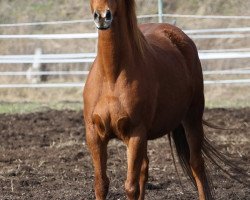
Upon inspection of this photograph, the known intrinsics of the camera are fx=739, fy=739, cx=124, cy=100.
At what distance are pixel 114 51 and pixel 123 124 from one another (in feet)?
1.78

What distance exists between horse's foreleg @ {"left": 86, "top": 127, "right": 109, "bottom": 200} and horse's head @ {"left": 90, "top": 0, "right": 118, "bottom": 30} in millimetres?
953

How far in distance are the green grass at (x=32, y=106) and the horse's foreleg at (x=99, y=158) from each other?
7632 mm

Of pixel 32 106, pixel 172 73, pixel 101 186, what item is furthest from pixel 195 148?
pixel 32 106

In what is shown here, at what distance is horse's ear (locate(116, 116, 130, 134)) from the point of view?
5.28 metres

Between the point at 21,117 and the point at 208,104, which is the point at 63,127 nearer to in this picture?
the point at 21,117

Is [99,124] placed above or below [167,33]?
below

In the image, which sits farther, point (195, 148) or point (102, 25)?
point (195, 148)

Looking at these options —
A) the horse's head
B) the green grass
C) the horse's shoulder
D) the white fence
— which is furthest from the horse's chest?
the white fence

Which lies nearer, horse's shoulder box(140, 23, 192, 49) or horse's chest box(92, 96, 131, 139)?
horse's chest box(92, 96, 131, 139)

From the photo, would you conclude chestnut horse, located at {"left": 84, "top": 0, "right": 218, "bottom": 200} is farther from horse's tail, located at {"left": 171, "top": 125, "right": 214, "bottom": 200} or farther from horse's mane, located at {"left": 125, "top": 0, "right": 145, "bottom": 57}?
horse's tail, located at {"left": 171, "top": 125, "right": 214, "bottom": 200}

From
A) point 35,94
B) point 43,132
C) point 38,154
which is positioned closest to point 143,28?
point 38,154

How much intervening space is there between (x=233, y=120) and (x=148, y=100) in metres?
6.10

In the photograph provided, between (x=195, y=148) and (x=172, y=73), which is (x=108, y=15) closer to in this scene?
(x=172, y=73)

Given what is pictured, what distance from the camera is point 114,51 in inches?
212
